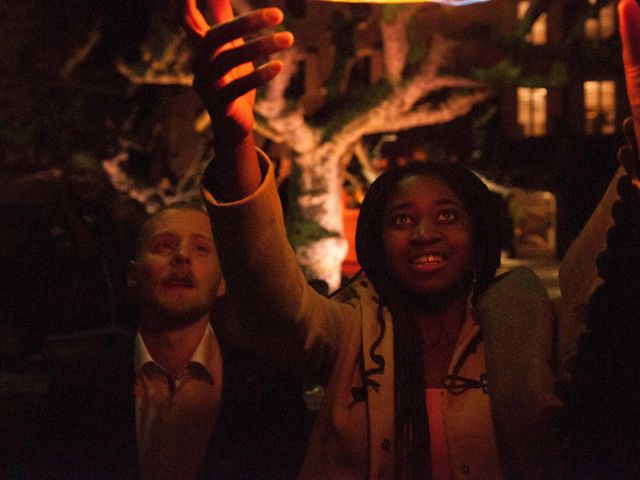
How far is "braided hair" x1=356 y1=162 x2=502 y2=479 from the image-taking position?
2.04 meters

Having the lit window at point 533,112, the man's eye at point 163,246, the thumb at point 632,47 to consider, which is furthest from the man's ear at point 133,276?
the lit window at point 533,112

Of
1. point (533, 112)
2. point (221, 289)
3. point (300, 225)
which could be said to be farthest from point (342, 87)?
point (533, 112)

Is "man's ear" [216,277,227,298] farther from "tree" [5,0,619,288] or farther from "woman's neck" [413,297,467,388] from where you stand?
"tree" [5,0,619,288]

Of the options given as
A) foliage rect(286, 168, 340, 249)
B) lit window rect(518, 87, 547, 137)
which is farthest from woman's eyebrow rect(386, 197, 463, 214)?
lit window rect(518, 87, 547, 137)

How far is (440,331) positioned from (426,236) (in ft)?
0.97

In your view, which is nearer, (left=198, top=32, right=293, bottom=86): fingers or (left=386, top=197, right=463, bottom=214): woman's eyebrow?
(left=198, top=32, right=293, bottom=86): fingers

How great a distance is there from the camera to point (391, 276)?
2252 millimetres

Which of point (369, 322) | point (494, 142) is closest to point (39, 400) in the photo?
point (369, 322)

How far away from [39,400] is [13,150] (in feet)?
34.1

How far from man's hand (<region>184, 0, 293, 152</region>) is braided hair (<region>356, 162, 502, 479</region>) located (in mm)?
578

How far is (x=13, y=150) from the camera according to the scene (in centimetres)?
1246

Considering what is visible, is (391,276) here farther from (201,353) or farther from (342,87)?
(342,87)

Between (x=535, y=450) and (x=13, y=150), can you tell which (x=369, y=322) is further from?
(x=13, y=150)

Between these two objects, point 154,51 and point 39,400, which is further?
point 154,51
